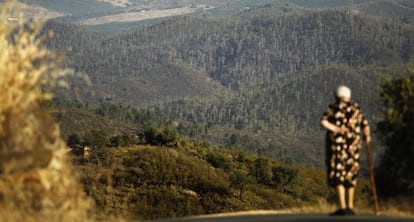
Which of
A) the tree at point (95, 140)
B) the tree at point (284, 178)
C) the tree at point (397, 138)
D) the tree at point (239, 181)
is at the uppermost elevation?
the tree at point (397, 138)

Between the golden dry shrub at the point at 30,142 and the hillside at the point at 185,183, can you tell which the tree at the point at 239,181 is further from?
the golden dry shrub at the point at 30,142

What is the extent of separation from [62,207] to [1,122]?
1.21m

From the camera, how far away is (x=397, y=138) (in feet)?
49.0

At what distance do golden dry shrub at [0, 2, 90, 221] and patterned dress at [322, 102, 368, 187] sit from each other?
4.30 meters

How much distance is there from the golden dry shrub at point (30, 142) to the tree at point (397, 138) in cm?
783

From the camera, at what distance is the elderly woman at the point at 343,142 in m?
11.4

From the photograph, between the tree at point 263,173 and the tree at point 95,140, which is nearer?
the tree at point 263,173

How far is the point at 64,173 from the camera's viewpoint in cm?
860

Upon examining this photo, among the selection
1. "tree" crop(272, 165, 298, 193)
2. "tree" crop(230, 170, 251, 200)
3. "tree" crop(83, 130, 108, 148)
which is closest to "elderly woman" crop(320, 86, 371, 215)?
"tree" crop(230, 170, 251, 200)

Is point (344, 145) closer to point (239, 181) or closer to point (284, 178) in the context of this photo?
point (239, 181)

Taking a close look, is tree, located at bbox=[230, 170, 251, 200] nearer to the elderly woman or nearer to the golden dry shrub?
the elderly woman

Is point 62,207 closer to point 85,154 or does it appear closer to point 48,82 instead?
point 48,82

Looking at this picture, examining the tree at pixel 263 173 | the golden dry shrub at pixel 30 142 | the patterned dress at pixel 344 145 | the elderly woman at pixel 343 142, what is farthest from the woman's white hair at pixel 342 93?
the tree at pixel 263 173

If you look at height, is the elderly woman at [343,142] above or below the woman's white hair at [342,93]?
below
